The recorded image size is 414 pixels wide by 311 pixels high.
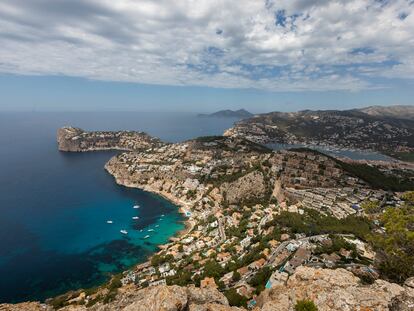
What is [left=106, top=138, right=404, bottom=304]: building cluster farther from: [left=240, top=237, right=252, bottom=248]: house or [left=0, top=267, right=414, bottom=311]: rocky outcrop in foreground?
[left=0, top=267, right=414, bottom=311]: rocky outcrop in foreground

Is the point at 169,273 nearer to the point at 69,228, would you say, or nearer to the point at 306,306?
the point at 306,306

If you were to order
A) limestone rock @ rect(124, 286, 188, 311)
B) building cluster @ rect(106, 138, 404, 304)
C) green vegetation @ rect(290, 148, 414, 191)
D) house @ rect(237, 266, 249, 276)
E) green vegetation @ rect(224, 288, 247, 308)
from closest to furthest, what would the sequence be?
limestone rock @ rect(124, 286, 188, 311) → green vegetation @ rect(224, 288, 247, 308) → building cluster @ rect(106, 138, 404, 304) → house @ rect(237, 266, 249, 276) → green vegetation @ rect(290, 148, 414, 191)

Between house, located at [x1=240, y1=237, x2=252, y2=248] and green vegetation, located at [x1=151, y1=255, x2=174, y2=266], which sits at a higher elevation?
house, located at [x1=240, y1=237, x2=252, y2=248]

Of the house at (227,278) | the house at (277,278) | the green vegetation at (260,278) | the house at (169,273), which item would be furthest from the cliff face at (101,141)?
the house at (277,278)

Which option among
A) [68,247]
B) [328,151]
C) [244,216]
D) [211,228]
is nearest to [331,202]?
[244,216]

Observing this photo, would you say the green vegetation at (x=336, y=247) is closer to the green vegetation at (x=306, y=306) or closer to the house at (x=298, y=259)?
the house at (x=298, y=259)

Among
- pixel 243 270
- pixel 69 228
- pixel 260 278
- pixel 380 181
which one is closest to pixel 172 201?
pixel 69 228

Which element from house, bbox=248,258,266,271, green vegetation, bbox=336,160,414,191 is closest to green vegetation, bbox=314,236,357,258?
house, bbox=248,258,266,271

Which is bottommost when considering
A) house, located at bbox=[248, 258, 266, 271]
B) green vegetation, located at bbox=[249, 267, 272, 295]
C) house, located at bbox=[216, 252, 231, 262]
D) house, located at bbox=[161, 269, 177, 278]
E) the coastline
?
the coastline
